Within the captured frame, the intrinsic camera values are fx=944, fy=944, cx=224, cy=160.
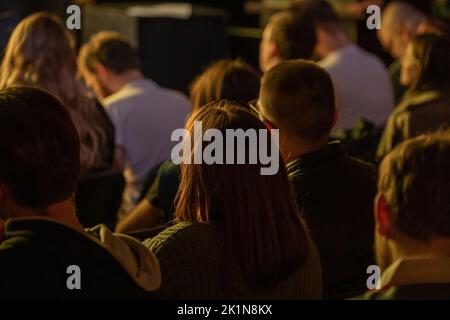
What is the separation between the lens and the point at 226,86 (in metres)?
3.20

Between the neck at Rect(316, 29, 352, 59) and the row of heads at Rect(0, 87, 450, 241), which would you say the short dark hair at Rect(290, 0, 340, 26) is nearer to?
the neck at Rect(316, 29, 352, 59)

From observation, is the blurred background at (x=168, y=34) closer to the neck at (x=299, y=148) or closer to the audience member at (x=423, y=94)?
the audience member at (x=423, y=94)

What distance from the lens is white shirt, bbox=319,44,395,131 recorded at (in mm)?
4828

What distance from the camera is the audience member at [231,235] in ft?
6.45

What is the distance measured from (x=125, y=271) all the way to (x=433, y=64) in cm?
262

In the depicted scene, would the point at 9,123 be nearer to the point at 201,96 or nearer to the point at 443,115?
the point at 201,96

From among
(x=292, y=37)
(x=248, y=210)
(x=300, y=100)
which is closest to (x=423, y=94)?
(x=292, y=37)

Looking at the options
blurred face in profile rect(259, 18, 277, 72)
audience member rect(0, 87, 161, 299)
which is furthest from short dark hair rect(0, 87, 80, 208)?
blurred face in profile rect(259, 18, 277, 72)

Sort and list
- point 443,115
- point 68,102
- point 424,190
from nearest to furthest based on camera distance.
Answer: point 424,190, point 68,102, point 443,115

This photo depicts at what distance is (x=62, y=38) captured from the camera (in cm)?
375

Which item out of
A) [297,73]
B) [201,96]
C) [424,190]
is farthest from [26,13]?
[424,190]

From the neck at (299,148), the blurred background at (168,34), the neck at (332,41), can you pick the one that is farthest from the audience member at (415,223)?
the blurred background at (168,34)

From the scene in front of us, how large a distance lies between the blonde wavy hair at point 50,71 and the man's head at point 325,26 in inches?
71.2

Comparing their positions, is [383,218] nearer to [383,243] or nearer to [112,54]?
[383,243]
